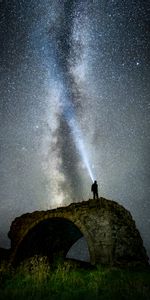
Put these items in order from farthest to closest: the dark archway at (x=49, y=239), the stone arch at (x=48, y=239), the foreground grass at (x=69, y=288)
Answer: the dark archway at (x=49, y=239), the stone arch at (x=48, y=239), the foreground grass at (x=69, y=288)

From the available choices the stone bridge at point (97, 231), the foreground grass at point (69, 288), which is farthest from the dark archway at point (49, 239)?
the foreground grass at point (69, 288)

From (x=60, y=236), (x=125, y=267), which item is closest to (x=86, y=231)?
(x=125, y=267)

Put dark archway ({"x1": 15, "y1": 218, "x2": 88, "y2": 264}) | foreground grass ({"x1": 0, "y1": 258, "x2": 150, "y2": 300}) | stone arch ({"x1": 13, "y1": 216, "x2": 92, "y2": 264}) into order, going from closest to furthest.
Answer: foreground grass ({"x1": 0, "y1": 258, "x2": 150, "y2": 300}) < stone arch ({"x1": 13, "y1": 216, "x2": 92, "y2": 264}) < dark archway ({"x1": 15, "y1": 218, "x2": 88, "y2": 264})

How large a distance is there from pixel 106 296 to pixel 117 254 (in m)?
8.53

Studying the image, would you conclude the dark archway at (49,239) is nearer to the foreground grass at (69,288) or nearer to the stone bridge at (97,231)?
the stone bridge at (97,231)

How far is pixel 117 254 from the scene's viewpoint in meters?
17.1

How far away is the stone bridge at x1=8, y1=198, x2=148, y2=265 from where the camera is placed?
56.9ft

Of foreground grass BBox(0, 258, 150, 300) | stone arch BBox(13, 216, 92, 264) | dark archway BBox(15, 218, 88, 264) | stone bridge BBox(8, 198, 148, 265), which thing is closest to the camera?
foreground grass BBox(0, 258, 150, 300)

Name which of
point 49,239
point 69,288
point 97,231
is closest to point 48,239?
point 49,239

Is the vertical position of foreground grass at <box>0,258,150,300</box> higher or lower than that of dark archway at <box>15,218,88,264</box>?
lower

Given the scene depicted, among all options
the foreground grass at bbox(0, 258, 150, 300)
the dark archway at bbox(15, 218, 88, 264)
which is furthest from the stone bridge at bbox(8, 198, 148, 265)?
the foreground grass at bbox(0, 258, 150, 300)

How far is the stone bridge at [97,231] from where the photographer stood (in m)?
17.3

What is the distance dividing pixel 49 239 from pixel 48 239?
12cm

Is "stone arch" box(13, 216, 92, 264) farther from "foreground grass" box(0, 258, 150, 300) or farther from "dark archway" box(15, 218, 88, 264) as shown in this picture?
"foreground grass" box(0, 258, 150, 300)
